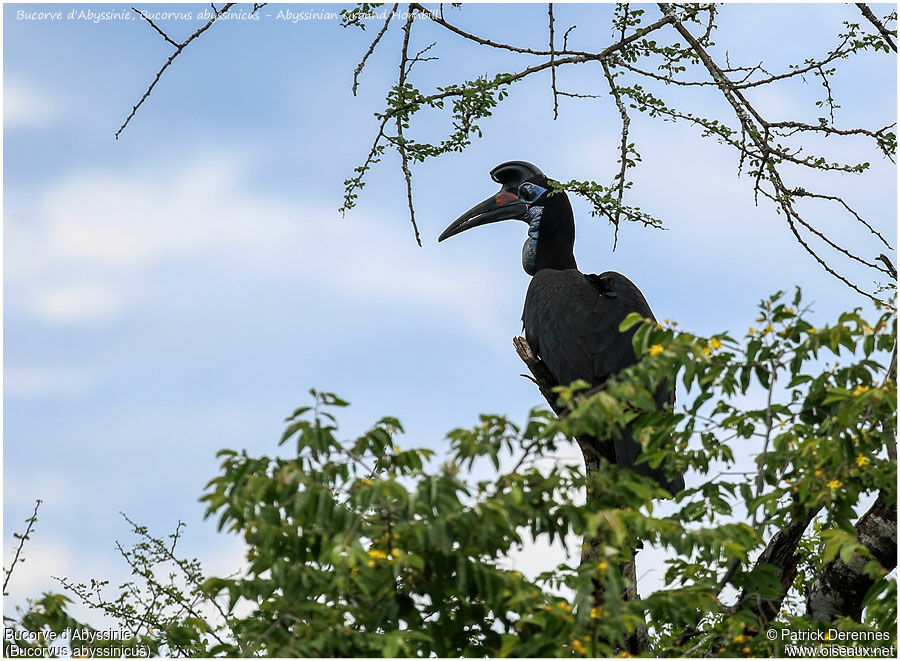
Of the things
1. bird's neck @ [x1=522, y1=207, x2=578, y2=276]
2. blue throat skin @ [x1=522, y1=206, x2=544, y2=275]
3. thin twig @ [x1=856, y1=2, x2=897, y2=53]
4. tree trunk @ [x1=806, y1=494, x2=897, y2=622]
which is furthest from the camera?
blue throat skin @ [x1=522, y1=206, x2=544, y2=275]

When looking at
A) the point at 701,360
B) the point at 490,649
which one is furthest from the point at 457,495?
the point at 701,360

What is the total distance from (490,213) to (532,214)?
1.19 ft

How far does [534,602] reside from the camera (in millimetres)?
2541

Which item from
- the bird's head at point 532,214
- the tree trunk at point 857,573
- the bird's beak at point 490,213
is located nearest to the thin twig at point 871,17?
the tree trunk at point 857,573

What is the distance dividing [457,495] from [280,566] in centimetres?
49

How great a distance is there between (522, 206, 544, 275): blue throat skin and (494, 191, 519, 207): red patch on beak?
0.60 ft

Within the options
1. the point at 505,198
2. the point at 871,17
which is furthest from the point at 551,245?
the point at 871,17

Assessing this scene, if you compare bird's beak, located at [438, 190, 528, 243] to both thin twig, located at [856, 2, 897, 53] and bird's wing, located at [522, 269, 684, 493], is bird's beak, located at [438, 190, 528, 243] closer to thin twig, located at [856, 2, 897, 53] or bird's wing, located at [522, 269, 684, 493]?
bird's wing, located at [522, 269, 684, 493]

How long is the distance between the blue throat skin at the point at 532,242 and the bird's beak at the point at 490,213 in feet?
0.37

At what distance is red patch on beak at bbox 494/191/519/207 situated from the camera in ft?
23.9

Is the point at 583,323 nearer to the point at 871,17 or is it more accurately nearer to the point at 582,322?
the point at 582,322

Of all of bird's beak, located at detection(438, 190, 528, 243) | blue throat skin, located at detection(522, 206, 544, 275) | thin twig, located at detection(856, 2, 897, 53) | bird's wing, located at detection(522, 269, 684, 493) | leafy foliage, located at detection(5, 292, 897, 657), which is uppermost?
bird's beak, located at detection(438, 190, 528, 243)

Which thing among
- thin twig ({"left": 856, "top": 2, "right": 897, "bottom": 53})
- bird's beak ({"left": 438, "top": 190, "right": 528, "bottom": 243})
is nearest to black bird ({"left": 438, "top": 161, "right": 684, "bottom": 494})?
bird's beak ({"left": 438, "top": 190, "right": 528, "bottom": 243})

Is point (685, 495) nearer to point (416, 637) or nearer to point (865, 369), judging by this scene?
point (865, 369)
